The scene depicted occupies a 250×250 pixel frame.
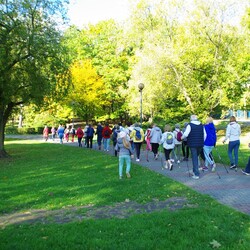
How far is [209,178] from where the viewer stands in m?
10.4

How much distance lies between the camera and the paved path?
292 inches

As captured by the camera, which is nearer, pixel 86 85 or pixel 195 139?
pixel 195 139

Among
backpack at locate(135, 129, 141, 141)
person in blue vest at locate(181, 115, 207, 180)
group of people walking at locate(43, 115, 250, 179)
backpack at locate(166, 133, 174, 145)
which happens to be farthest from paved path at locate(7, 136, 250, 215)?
backpack at locate(135, 129, 141, 141)

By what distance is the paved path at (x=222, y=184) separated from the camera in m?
7.41

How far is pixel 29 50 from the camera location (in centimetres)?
1698

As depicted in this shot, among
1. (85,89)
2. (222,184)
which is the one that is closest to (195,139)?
(222,184)

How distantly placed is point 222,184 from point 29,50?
39.8 ft

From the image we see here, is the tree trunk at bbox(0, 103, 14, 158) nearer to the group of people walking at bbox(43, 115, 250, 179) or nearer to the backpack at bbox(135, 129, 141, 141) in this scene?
the group of people walking at bbox(43, 115, 250, 179)

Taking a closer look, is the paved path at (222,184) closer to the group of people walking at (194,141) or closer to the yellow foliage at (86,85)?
the group of people walking at (194,141)

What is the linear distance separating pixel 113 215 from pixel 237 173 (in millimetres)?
6077

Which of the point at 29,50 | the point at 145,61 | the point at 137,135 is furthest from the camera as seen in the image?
the point at 145,61

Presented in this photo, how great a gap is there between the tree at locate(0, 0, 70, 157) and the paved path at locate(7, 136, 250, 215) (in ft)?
28.9

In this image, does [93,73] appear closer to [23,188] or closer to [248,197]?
[23,188]

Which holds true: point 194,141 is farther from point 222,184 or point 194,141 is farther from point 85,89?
point 85,89
